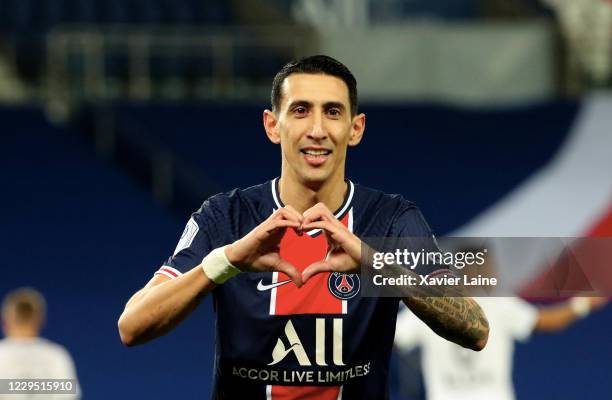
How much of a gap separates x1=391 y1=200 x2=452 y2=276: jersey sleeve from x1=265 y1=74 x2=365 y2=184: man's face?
218mm

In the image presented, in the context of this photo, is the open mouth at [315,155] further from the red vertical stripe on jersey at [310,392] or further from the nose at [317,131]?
the red vertical stripe on jersey at [310,392]

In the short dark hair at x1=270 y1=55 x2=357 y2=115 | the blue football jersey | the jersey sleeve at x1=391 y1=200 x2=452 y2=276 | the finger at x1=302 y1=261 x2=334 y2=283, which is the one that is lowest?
the blue football jersey

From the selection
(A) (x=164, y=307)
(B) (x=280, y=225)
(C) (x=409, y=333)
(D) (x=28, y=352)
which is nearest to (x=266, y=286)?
(A) (x=164, y=307)

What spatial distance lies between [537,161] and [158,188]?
12.0ft

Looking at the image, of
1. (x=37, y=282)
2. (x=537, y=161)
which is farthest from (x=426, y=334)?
(x=537, y=161)

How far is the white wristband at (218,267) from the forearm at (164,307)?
2 centimetres

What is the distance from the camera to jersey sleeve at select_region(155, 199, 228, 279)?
10.6ft

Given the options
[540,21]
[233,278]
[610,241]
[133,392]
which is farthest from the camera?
[540,21]

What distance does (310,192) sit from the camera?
326cm

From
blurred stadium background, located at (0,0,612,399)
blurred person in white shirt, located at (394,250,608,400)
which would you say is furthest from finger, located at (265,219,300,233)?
blurred stadium background, located at (0,0,612,399)

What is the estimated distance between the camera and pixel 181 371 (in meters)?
10.2

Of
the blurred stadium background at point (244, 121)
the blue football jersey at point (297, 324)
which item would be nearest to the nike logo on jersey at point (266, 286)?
the blue football jersey at point (297, 324)

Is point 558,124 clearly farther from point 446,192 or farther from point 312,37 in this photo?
point 312,37

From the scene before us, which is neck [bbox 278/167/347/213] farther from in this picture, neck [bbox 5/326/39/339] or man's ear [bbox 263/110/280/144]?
neck [bbox 5/326/39/339]
